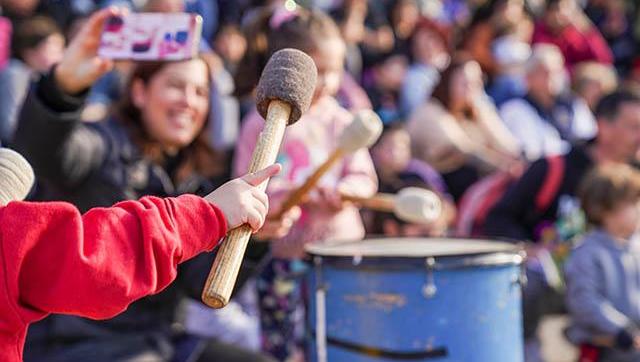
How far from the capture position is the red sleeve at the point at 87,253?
5.27 feet

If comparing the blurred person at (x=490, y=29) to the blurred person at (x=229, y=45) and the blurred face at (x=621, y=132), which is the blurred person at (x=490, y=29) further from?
the blurred face at (x=621, y=132)

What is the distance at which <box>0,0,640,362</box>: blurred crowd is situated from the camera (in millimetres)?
2781

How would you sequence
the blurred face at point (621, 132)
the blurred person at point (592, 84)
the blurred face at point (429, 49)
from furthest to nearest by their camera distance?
the blurred face at point (429, 49) → the blurred person at point (592, 84) → the blurred face at point (621, 132)

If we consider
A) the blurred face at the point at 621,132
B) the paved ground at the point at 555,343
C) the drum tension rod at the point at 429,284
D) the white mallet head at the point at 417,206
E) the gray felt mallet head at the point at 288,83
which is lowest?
the paved ground at the point at 555,343

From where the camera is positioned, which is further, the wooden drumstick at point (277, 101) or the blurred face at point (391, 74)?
the blurred face at point (391, 74)

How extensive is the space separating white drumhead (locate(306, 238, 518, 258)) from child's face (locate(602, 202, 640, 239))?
1.16 metres

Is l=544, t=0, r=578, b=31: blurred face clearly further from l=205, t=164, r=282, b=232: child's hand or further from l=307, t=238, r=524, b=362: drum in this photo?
l=205, t=164, r=282, b=232: child's hand

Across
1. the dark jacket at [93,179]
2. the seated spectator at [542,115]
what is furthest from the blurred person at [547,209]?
the dark jacket at [93,179]

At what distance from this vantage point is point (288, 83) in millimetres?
1831

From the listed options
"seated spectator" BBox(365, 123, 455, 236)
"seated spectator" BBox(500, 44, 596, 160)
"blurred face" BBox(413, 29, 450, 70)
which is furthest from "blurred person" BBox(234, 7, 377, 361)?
"blurred face" BBox(413, 29, 450, 70)

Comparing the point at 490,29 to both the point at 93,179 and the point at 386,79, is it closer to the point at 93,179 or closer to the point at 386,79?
the point at 386,79

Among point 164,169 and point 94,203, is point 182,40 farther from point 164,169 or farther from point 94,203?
point 164,169

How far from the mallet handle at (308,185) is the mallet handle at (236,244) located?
77 centimetres

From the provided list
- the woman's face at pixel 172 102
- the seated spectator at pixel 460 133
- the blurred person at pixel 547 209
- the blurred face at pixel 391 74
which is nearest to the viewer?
the woman's face at pixel 172 102
